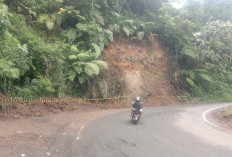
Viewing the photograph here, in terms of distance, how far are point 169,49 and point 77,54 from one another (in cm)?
1339

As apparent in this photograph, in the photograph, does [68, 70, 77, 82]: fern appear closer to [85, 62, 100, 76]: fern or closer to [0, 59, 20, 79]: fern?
[85, 62, 100, 76]: fern

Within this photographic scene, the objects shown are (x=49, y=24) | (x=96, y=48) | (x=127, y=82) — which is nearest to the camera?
(x=49, y=24)

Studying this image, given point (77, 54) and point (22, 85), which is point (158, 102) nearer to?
point (77, 54)

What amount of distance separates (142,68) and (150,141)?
44.9 ft

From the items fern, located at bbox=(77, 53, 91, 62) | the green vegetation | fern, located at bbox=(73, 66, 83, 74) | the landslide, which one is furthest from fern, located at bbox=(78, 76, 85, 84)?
fern, located at bbox=(77, 53, 91, 62)

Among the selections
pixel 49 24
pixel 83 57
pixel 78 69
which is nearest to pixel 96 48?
pixel 83 57

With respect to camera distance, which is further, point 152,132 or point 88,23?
point 88,23

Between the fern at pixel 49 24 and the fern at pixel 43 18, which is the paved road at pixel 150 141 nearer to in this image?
the fern at pixel 49 24

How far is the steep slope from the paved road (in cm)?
747

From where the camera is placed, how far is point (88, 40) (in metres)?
15.7

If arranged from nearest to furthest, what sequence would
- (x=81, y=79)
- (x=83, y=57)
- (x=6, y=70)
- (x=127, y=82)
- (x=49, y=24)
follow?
(x=6, y=70)
(x=81, y=79)
(x=83, y=57)
(x=49, y=24)
(x=127, y=82)

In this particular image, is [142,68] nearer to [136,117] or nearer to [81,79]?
[81,79]

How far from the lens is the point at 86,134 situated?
739 cm

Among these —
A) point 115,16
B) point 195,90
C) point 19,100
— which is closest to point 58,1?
point 115,16
